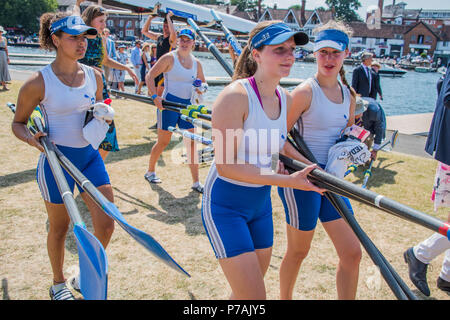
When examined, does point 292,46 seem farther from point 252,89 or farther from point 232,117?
point 232,117

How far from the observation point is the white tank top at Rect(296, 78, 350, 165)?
2.79 meters

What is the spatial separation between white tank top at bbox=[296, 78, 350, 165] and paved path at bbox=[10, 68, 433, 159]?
6.61 metres

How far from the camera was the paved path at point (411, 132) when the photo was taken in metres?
8.82

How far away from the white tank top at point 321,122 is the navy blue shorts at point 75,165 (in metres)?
1.70

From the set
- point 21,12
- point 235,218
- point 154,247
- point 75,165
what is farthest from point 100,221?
point 21,12

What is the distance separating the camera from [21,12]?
233 feet

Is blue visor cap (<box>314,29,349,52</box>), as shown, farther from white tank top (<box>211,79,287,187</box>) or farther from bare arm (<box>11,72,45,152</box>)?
bare arm (<box>11,72,45,152</box>)

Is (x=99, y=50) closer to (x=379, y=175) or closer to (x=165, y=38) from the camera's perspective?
(x=165, y=38)

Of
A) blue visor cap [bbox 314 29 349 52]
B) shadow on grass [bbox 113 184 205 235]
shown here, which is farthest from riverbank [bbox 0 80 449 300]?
blue visor cap [bbox 314 29 349 52]

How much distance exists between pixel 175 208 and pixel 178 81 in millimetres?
1942

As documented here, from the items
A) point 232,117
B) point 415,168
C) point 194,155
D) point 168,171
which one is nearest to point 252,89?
point 232,117

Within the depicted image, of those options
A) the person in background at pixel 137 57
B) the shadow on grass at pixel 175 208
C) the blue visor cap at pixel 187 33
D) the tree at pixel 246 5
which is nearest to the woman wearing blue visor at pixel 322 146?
the shadow on grass at pixel 175 208

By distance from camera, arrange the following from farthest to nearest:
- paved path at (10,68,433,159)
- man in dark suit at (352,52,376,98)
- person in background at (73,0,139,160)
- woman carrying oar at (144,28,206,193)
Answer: paved path at (10,68,433,159) < man in dark suit at (352,52,376,98) < woman carrying oar at (144,28,206,193) < person in background at (73,0,139,160)

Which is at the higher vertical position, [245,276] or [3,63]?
[3,63]
